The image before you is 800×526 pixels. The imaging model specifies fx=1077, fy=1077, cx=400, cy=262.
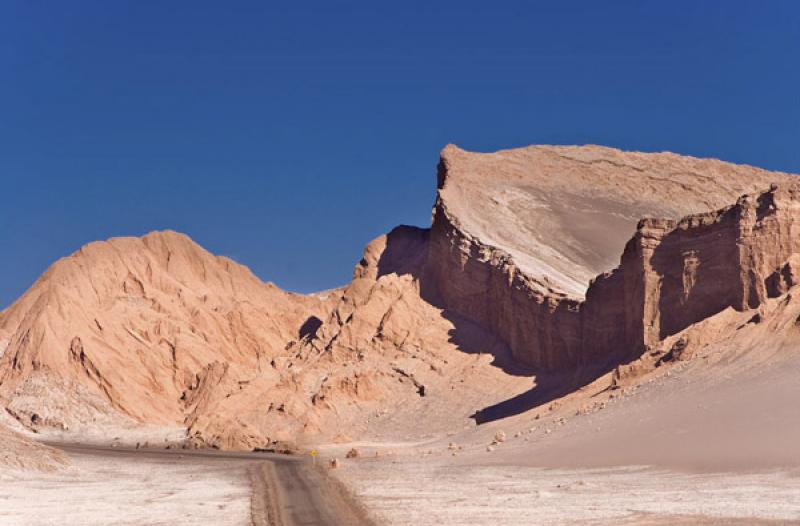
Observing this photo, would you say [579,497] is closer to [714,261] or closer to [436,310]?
[714,261]

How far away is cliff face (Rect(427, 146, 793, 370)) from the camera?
181ft

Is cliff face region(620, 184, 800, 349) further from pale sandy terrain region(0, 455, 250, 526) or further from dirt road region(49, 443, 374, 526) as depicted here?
pale sandy terrain region(0, 455, 250, 526)

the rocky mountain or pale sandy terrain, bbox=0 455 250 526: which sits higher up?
the rocky mountain

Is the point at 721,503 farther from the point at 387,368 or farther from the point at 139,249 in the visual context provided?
the point at 139,249

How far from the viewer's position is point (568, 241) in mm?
83688

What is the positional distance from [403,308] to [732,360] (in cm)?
3688

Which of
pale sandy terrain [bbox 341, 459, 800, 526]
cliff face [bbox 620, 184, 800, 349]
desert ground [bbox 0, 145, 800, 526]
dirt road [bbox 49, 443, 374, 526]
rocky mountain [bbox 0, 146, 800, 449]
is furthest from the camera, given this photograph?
rocky mountain [bbox 0, 146, 800, 449]

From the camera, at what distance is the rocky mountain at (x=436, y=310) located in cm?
5269

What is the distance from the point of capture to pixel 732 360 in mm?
41875

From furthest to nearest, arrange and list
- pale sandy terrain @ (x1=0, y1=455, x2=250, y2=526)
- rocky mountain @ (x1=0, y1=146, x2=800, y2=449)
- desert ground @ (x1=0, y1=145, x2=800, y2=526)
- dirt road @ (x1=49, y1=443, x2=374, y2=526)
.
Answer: rocky mountain @ (x1=0, y1=146, x2=800, y2=449) → desert ground @ (x1=0, y1=145, x2=800, y2=526) → pale sandy terrain @ (x1=0, y1=455, x2=250, y2=526) → dirt road @ (x1=49, y1=443, x2=374, y2=526)

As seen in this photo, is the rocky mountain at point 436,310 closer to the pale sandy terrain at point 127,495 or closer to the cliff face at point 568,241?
the cliff face at point 568,241

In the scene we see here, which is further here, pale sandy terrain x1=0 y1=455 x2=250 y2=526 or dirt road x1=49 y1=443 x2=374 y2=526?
pale sandy terrain x1=0 y1=455 x2=250 y2=526

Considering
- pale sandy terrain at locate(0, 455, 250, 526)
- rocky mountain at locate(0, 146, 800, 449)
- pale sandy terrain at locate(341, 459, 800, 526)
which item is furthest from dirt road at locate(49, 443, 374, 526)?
rocky mountain at locate(0, 146, 800, 449)

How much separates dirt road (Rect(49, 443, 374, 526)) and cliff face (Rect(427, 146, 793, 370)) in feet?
61.4
